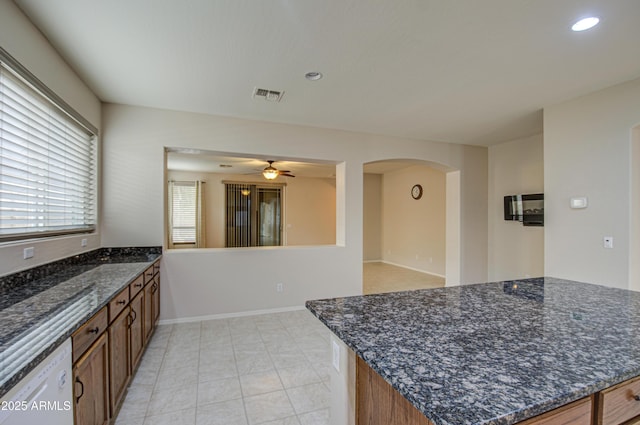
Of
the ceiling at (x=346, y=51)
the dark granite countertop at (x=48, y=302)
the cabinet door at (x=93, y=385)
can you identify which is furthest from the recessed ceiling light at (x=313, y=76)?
the cabinet door at (x=93, y=385)

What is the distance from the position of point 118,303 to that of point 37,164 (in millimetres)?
1255

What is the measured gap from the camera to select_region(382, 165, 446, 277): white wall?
6957 mm

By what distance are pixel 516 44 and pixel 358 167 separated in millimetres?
2599

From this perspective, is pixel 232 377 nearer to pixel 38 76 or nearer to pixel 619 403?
pixel 619 403

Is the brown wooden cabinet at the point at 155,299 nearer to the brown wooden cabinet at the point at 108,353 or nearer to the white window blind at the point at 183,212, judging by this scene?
the brown wooden cabinet at the point at 108,353

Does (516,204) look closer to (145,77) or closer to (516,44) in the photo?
(516,44)

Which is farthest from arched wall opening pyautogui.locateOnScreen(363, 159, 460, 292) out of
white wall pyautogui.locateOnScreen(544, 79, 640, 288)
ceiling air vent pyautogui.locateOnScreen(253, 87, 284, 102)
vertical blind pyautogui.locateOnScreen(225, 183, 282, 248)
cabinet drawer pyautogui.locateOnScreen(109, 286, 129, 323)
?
cabinet drawer pyautogui.locateOnScreen(109, 286, 129, 323)

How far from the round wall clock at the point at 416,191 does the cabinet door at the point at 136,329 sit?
21.2ft

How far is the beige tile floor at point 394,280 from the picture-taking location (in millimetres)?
5773

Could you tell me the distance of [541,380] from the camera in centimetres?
84

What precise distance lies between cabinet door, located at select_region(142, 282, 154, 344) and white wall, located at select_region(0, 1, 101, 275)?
2.35 feet

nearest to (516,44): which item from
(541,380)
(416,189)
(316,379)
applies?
(541,380)

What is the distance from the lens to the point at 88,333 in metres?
1.50

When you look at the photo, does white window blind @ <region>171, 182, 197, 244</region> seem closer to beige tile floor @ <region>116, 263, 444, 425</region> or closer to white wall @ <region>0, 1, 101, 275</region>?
beige tile floor @ <region>116, 263, 444, 425</region>
